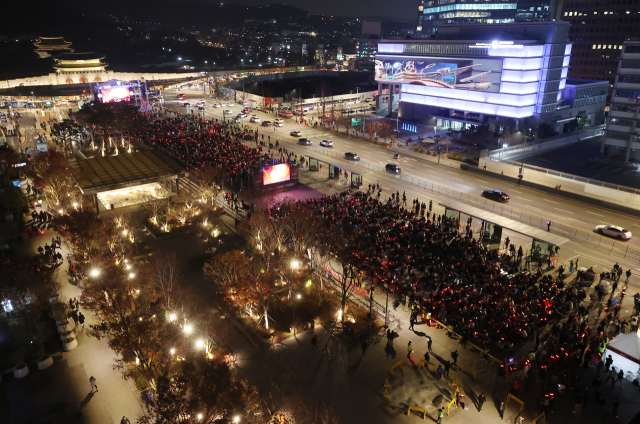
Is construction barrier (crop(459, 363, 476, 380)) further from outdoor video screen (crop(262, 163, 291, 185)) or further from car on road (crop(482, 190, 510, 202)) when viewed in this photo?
outdoor video screen (crop(262, 163, 291, 185))

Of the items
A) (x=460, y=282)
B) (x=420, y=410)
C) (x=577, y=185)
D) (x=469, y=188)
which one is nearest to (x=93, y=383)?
(x=420, y=410)

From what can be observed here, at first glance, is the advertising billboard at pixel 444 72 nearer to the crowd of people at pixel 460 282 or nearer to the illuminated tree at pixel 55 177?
the crowd of people at pixel 460 282

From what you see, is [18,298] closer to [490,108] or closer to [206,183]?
[206,183]

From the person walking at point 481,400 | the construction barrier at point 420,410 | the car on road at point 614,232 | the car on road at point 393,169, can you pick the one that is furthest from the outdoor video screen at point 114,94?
the person walking at point 481,400

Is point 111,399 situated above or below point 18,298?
below

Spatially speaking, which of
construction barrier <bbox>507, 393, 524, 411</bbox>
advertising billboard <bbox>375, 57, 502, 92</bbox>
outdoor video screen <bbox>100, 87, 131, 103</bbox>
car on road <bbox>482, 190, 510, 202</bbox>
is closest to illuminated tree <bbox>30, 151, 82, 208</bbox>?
construction barrier <bbox>507, 393, 524, 411</bbox>


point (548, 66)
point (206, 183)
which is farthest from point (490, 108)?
point (206, 183)
